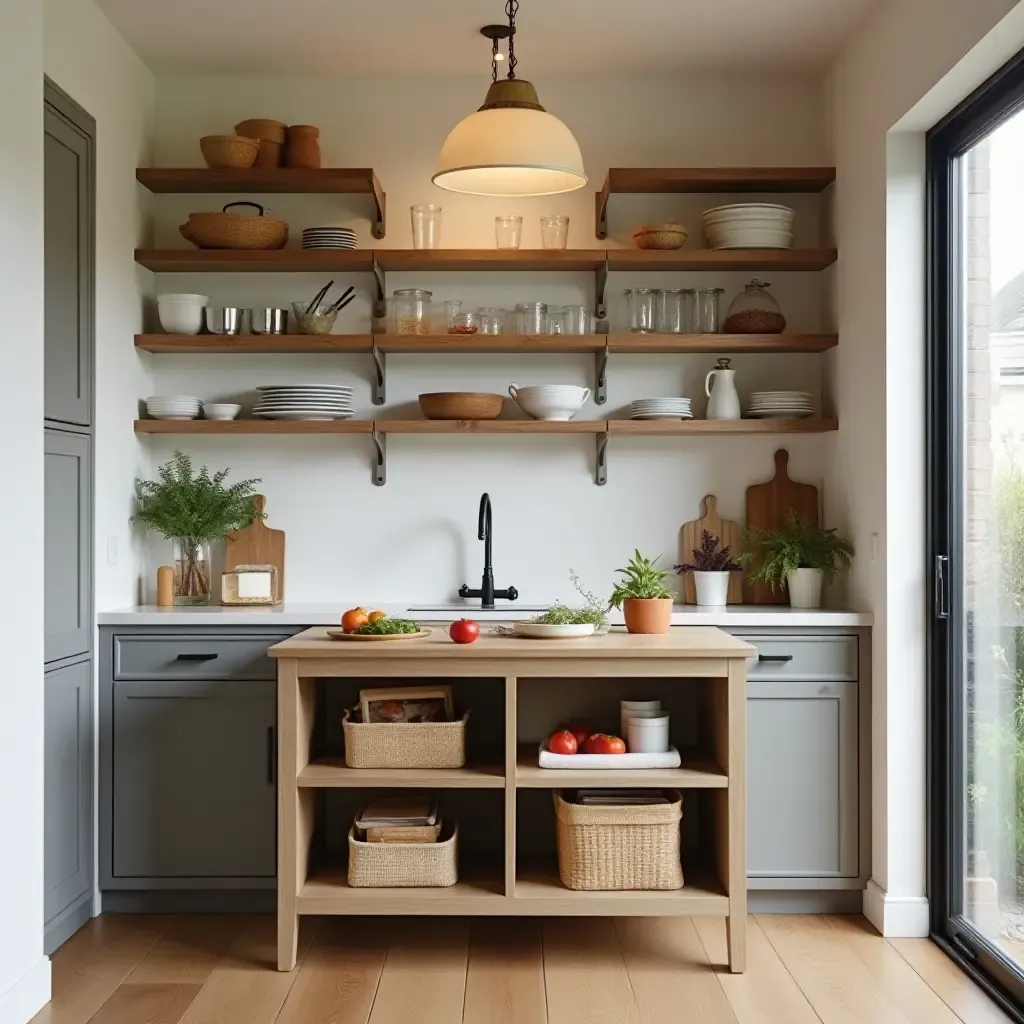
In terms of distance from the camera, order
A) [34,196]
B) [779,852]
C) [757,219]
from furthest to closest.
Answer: [757,219]
[779,852]
[34,196]

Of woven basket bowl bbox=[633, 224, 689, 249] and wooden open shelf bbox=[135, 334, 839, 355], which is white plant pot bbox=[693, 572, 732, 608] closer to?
wooden open shelf bbox=[135, 334, 839, 355]

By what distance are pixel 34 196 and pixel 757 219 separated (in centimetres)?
227

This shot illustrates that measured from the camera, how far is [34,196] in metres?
2.98

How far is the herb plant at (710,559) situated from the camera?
4.07m

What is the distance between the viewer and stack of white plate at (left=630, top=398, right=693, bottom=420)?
4043 mm

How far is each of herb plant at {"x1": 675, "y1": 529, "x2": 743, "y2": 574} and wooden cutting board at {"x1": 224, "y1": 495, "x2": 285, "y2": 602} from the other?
140 centimetres

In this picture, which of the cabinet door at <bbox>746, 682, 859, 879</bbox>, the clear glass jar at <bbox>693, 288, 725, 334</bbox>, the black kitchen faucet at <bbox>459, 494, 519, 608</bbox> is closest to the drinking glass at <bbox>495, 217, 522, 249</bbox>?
the clear glass jar at <bbox>693, 288, 725, 334</bbox>

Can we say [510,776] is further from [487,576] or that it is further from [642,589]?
[487,576]

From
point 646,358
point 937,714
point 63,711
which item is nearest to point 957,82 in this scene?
point 646,358

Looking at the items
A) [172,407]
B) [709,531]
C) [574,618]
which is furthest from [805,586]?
[172,407]

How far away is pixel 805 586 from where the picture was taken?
3.95 metres

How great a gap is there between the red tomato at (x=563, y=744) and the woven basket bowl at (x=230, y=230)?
1920mm

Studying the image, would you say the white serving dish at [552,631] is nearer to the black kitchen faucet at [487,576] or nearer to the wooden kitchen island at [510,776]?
the wooden kitchen island at [510,776]

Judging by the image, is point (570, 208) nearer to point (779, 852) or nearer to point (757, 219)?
point (757, 219)
